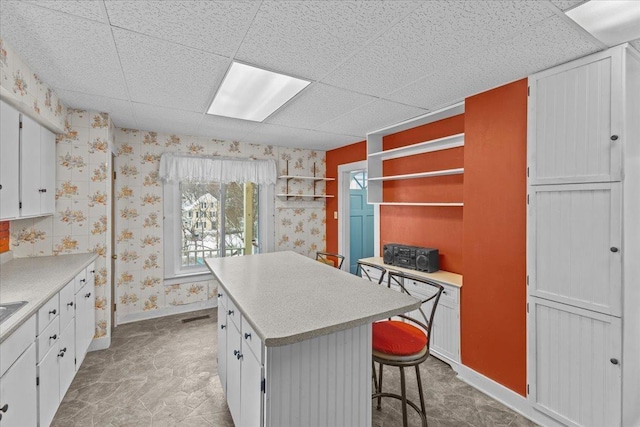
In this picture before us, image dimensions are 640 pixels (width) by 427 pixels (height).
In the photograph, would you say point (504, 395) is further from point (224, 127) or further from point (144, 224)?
point (144, 224)

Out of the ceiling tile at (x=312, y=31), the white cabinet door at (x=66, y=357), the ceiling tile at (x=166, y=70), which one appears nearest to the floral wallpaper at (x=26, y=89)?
the ceiling tile at (x=166, y=70)

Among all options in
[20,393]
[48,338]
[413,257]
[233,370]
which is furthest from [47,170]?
[413,257]

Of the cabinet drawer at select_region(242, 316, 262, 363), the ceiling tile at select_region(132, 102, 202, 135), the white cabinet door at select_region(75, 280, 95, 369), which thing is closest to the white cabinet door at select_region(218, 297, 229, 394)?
the cabinet drawer at select_region(242, 316, 262, 363)

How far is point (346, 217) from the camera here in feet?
15.4

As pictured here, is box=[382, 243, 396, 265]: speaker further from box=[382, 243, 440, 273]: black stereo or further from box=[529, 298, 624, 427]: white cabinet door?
box=[529, 298, 624, 427]: white cabinet door

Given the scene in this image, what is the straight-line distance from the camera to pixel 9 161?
1.93 meters

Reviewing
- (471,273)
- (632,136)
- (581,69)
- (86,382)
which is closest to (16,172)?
(86,382)

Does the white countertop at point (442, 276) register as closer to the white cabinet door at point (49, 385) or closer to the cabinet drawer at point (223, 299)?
the cabinet drawer at point (223, 299)

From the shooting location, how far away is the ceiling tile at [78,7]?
1.34 m

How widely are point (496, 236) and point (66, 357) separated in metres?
3.35

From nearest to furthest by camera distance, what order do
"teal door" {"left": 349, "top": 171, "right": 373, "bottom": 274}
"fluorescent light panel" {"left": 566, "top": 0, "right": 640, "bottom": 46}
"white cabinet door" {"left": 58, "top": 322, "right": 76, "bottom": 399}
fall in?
A: 1. "fluorescent light panel" {"left": 566, "top": 0, "right": 640, "bottom": 46}
2. "white cabinet door" {"left": 58, "top": 322, "right": 76, "bottom": 399}
3. "teal door" {"left": 349, "top": 171, "right": 373, "bottom": 274}

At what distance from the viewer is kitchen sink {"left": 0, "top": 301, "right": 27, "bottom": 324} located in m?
1.39

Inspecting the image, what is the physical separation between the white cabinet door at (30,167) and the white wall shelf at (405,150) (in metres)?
3.23

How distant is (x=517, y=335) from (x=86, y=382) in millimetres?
3481
